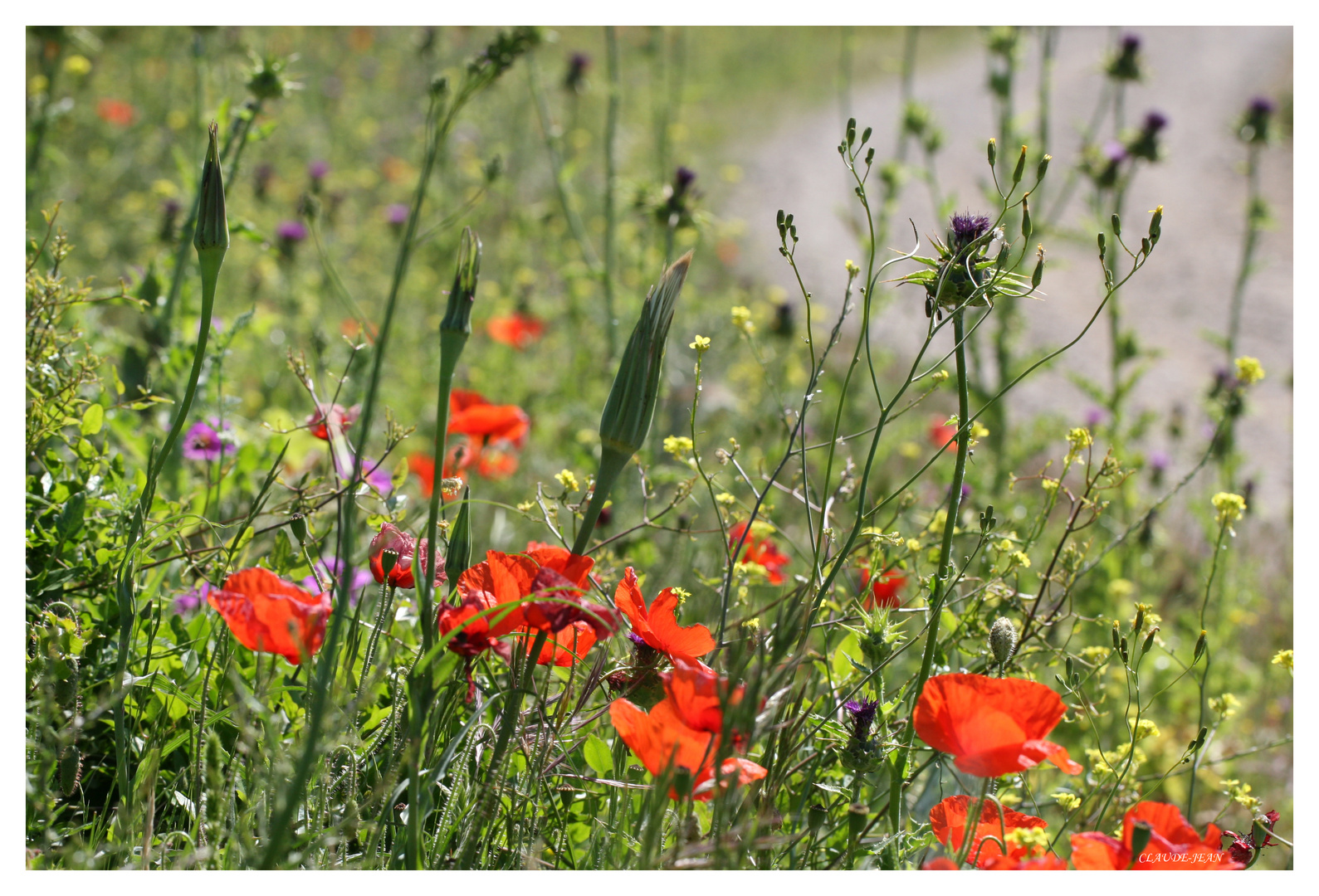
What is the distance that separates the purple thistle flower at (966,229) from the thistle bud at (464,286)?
1.40 feet

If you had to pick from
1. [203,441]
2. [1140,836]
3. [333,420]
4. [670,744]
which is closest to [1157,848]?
[1140,836]

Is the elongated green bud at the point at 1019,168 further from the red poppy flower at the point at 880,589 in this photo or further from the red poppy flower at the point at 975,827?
the red poppy flower at the point at 975,827

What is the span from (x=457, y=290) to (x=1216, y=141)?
7.43m

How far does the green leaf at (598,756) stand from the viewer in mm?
973

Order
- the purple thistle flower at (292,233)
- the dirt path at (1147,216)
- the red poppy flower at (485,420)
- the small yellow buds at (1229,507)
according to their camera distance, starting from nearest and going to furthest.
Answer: the small yellow buds at (1229,507) < the red poppy flower at (485,420) < the purple thistle flower at (292,233) < the dirt path at (1147,216)

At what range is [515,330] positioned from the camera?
2.88m

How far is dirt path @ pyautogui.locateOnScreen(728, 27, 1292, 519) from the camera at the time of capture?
13.4ft

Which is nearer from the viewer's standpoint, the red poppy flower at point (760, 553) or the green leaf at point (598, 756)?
the green leaf at point (598, 756)

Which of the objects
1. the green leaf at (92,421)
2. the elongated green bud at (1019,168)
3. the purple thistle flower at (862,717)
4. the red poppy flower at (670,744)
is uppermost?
the elongated green bud at (1019,168)

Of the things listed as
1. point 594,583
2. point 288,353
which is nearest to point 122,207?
point 288,353

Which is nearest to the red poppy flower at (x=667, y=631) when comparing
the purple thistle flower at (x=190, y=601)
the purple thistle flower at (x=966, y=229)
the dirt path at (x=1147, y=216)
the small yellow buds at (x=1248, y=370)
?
the purple thistle flower at (x=966, y=229)

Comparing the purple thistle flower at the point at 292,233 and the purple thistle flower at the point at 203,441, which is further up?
the purple thistle flower at the point at 292,233

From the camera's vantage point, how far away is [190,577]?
4.33 ft

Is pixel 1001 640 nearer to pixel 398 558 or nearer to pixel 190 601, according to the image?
pixel 398 558
